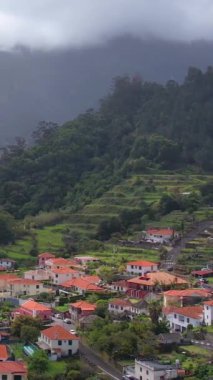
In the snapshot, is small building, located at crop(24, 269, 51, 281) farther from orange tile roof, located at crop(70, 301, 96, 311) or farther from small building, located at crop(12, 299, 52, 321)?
orange tile roof, located at crop(70, 301, 96, 311)

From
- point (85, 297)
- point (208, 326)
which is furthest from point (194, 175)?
point (208, 326)

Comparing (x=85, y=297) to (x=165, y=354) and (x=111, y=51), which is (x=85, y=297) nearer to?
(x=165, y=354)

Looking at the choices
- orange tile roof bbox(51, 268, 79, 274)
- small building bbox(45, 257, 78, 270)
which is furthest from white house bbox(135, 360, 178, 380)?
small building bbox(45, 257, 78, 270)

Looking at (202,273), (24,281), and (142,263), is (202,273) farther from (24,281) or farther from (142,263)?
→ (24,281)

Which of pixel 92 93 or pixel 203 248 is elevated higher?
pixel 92 93

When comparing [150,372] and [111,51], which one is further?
[111,51]

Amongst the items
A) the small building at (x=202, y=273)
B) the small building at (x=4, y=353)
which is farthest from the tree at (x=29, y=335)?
the small building at (x=202, y=273)
